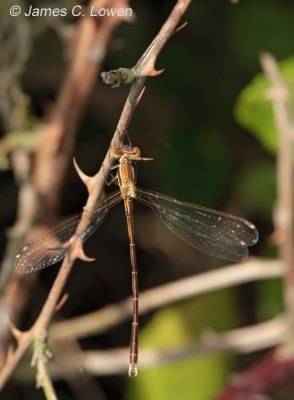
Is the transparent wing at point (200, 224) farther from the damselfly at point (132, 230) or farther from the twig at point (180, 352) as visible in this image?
the twig at point (180, 352)

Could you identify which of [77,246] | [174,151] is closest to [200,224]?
[174,151]

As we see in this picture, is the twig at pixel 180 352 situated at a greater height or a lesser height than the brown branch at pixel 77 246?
lesser

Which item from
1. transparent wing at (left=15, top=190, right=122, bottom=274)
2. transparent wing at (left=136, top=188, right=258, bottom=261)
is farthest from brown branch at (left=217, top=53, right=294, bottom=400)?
transparent wing at (left=15, top=190, right=122, bottom=274)

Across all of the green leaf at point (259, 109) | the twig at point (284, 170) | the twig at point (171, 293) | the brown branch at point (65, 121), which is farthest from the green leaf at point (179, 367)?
the green leaf at point (259, 109)

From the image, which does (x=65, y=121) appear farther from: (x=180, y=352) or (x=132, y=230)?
(x=180, y=352)

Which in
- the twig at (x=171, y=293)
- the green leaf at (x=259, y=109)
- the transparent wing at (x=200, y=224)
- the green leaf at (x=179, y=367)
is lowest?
the green leaf at (x=179, y=367)

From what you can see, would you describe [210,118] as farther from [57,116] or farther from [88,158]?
[57,116]
